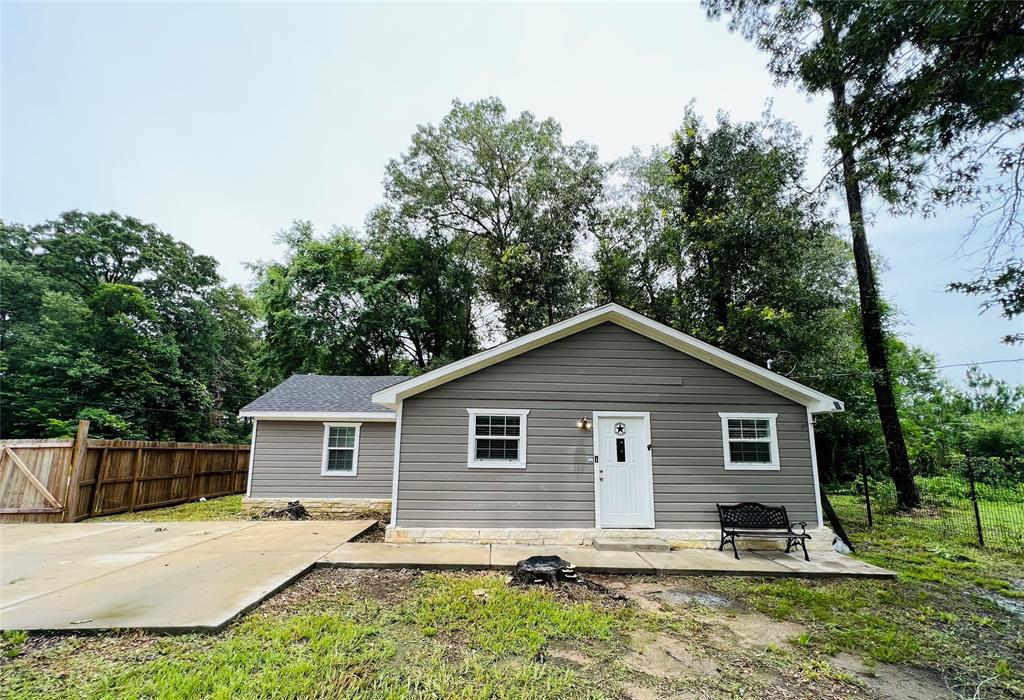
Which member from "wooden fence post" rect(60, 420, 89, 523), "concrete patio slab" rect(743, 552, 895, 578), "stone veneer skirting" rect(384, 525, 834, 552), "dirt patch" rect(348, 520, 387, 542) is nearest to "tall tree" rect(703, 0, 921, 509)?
"concrete patio slab" rect(743, 552, 895, 578)

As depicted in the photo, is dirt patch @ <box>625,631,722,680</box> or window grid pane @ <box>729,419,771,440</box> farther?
window grid pane @ <box>729,419,771,440</box>

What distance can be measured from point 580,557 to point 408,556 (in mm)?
2645

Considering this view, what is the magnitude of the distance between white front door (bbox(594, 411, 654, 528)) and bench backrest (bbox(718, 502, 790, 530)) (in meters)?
1.20

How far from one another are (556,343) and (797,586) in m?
5.02

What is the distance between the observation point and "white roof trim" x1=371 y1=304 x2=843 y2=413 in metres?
7.72

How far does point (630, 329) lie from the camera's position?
27.1ft

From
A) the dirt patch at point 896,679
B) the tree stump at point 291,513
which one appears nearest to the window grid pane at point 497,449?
the dirt patch at point 896,679

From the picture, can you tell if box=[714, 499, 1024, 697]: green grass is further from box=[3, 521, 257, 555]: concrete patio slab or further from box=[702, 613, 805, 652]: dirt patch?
box=[3, 521, 257, 555]: concrete patio slab

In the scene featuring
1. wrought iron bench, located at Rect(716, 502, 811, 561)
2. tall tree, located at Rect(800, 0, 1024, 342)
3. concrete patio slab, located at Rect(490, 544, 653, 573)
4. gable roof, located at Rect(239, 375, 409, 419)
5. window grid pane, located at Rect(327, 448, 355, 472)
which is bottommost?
concrete patio slab, located at Rect(490, 544, 653, 573)

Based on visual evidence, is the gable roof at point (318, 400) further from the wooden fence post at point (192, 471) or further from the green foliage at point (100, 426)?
the green foliage at point (100, 426)

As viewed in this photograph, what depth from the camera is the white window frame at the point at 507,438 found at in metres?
7.70

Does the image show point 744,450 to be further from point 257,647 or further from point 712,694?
point 257,647

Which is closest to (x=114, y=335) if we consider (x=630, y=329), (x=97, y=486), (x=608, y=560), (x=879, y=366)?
(x=97, y=486)

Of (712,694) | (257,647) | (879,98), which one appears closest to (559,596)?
(712,694)
